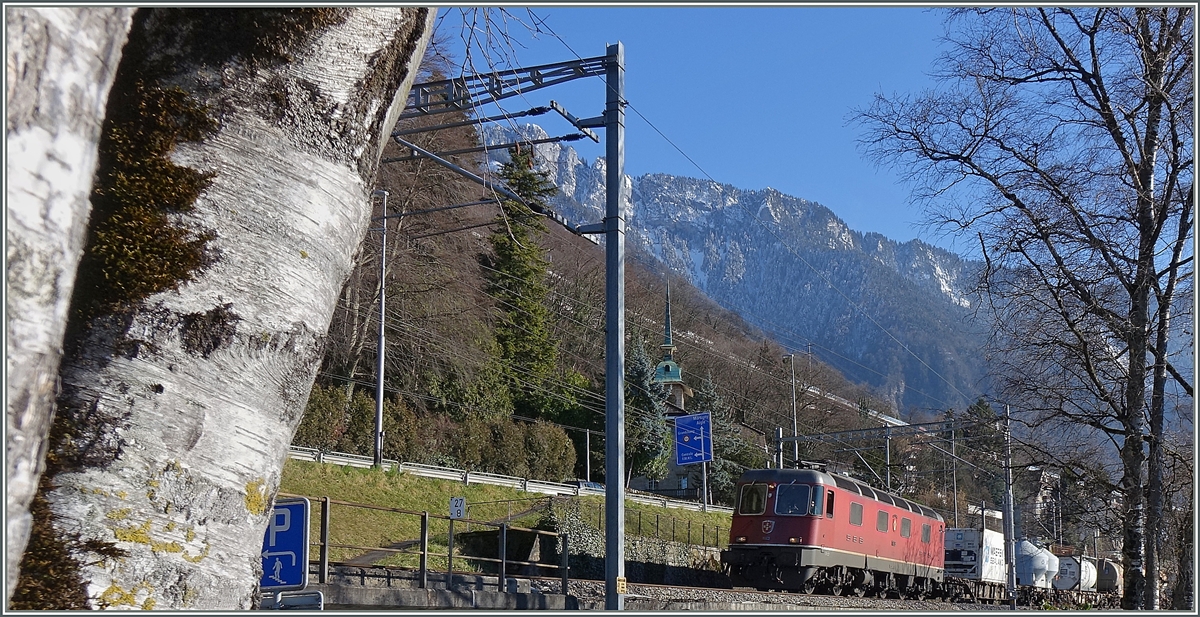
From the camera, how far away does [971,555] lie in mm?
36500

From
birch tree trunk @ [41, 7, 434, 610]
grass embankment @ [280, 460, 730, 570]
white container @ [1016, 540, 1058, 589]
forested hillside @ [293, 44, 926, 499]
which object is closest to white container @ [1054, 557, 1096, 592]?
white container @ [1016, 540, 1058, 589]

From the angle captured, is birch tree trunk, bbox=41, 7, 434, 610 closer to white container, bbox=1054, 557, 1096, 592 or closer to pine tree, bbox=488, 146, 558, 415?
pine tree, bbox=488, 146, 558, 415

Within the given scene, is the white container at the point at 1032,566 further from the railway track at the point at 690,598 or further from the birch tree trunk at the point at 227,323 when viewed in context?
the birch tree trunk at the point at 227,323

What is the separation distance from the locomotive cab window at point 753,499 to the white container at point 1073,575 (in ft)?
97.3

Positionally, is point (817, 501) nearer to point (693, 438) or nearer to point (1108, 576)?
point (693, 438)

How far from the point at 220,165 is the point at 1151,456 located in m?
11.6

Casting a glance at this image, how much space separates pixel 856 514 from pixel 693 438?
8.74m

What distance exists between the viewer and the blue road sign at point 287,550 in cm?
439

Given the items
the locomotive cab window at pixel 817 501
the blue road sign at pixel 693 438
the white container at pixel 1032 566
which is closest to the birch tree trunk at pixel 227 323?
the locomotive cab window at pixel 817 501

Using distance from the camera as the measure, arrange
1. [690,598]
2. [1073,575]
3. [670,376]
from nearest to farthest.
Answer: [690,598] < [1073,575] < [670,376]

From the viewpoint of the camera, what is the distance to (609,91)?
37.6 ft

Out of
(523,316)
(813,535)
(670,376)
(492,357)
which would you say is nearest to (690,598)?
(813,535)

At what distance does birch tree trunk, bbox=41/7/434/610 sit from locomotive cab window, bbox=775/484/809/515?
2136 centimetres

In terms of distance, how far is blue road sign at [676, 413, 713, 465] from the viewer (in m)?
31.8
